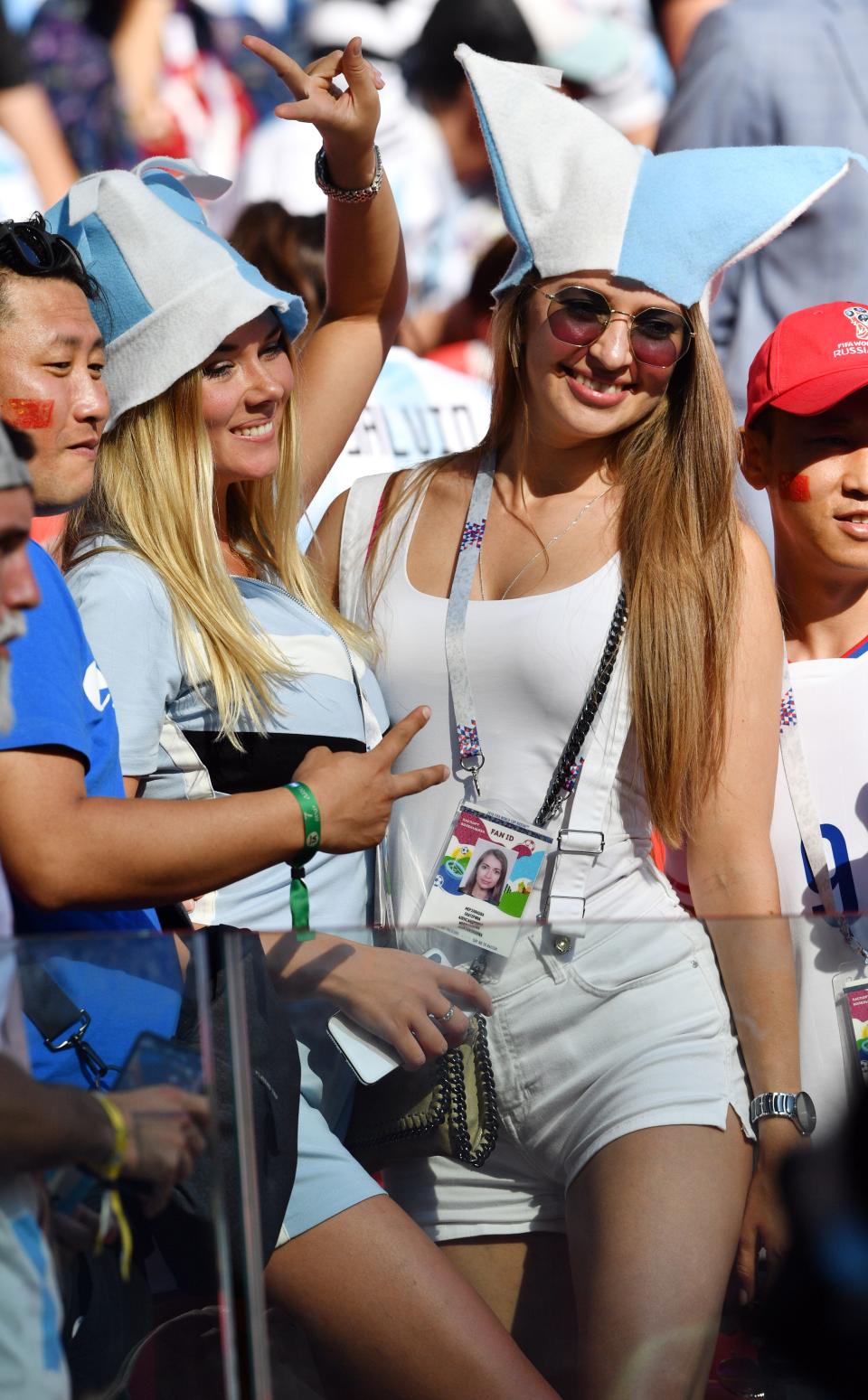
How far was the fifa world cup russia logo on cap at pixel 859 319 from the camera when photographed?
8.66 feet

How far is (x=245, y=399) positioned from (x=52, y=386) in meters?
0.48

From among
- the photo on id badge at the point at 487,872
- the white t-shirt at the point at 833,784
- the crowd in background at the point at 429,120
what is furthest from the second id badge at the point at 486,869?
the crowd in background at the point at 429,120

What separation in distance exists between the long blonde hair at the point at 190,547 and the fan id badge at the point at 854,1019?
807mm

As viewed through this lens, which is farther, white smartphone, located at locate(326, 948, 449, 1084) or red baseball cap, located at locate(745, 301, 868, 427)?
red baseball cap, located at locate(745, 301, 868, 427)

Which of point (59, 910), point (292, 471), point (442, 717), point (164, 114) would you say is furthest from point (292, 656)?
point (164, 114)

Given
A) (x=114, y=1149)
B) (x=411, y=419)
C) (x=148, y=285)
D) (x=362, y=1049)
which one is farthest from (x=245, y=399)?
(x=411, y=419)

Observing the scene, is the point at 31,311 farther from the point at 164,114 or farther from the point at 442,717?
the point at 164,114

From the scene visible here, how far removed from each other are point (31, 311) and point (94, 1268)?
42.8 inches

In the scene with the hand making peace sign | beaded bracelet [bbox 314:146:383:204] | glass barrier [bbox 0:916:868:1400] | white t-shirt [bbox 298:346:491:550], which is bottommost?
glass barrier [bbox 0:916:868:1400]

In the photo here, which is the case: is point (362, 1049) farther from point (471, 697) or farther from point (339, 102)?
point (339, 102)

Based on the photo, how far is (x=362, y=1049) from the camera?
5.04ft

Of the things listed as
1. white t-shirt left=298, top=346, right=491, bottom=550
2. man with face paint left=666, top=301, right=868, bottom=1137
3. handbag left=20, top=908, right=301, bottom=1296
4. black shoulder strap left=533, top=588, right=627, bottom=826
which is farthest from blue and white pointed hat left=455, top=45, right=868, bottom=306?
white t-shirt left=298, top=346, right=491, bottom=550

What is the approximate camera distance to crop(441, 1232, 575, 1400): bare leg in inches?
61.0

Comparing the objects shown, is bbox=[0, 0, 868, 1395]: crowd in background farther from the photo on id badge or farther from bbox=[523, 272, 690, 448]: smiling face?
the photo on id badge
